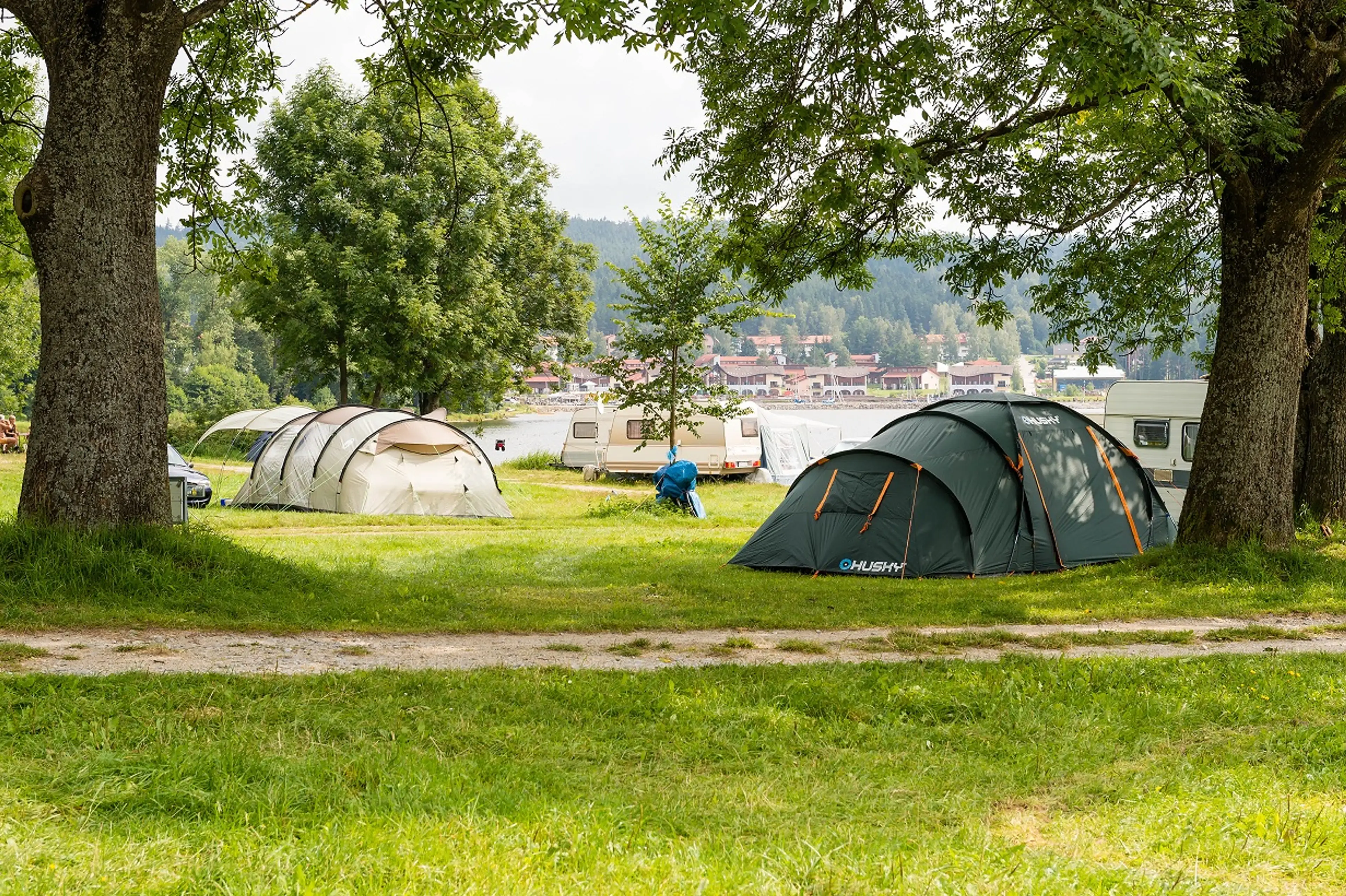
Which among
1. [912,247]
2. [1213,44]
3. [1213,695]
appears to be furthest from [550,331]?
[1213,695]

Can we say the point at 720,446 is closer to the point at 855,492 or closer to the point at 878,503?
the point at 855,492

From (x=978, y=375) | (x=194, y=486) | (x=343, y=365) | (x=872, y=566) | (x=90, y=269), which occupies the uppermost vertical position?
(x=978, y=375)

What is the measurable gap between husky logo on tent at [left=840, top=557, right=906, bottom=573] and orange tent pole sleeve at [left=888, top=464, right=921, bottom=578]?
0.05 meters

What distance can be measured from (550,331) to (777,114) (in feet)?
84.5

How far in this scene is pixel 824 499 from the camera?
41.2 ft

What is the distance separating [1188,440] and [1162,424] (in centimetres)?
58

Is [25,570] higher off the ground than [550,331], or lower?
lower

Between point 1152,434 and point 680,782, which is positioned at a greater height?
point 1152,434

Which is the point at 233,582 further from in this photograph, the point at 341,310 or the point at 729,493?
the point at 341,310

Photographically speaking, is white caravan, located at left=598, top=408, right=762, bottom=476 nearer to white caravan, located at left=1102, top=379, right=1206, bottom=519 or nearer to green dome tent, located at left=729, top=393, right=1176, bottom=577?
white caravan, located at left=1102, top=379, right=1206, bottom=519

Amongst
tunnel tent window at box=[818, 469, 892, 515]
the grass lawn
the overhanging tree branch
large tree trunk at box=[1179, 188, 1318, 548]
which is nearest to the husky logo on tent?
the grass lawn

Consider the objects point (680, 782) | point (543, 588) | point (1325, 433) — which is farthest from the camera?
point (1325, 433)

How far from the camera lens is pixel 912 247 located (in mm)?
13938

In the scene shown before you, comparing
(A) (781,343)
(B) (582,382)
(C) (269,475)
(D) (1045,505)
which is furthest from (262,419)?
(A) (781,343)
